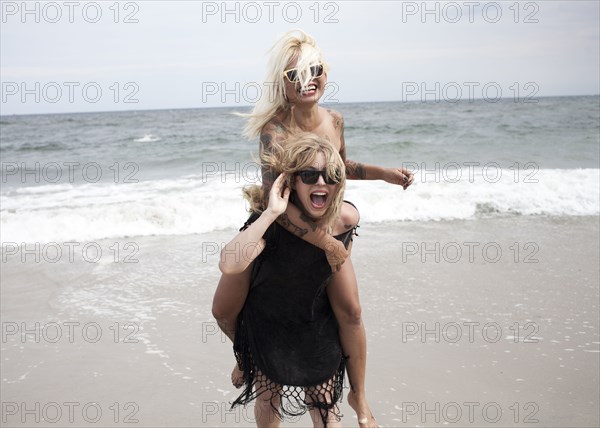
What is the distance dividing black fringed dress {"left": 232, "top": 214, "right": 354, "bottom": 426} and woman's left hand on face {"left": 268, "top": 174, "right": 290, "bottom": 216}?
5.4 inches

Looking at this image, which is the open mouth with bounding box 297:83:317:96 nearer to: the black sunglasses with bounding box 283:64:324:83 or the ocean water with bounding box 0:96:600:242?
the black sunglasses with bounding box 283:64:324:83

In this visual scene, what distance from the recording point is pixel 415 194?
9.71 m

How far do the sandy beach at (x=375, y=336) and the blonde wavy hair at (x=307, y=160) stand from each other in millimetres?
1843

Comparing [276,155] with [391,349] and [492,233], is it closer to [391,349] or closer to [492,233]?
[391,349]

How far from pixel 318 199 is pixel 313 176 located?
10cm

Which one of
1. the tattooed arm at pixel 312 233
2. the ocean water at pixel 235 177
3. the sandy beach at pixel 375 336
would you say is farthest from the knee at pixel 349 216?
the ocean water at pixel 235 177

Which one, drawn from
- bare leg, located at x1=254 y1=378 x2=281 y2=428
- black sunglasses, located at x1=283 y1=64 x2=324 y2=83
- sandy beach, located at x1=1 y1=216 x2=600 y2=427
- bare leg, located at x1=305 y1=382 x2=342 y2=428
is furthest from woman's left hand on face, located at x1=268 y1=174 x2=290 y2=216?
sandy beach, located at x1=1 y1=216 x2=600 y2=427

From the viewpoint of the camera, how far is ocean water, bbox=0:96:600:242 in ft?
28.4

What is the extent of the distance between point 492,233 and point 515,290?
2.43 m

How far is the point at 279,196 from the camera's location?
2133mm

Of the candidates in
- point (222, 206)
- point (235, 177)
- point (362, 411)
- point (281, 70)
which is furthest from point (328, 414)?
point (235, 177)

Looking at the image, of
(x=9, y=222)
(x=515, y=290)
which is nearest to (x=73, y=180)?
(x=9, y=222)

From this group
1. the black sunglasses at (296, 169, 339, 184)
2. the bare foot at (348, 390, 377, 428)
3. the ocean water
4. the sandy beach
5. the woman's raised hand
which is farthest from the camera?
A: the ocean water

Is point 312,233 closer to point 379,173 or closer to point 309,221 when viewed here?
point 309,221
